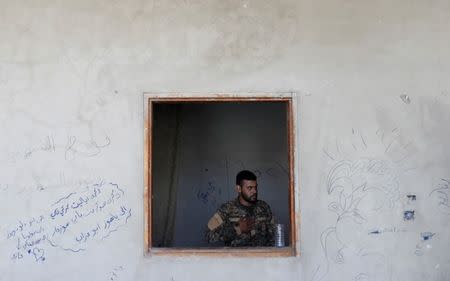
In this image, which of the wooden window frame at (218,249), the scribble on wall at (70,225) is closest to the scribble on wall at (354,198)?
the wooden window frame at (218,249)

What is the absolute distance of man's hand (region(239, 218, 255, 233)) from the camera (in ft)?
16.5

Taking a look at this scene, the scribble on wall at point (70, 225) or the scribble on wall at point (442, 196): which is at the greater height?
the scribble on wall at point (442, 196)

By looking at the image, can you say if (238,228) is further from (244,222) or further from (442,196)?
(442,196)

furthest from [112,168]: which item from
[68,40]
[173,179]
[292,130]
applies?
[173,179]

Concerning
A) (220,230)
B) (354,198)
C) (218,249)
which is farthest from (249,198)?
(354,198)

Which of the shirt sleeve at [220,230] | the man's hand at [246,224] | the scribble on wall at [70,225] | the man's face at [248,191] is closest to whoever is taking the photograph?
the scribble on wall at [70,225]

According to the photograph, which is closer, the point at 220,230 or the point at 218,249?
the point at 218,249

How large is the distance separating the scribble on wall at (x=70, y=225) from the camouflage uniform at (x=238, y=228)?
3.51ft

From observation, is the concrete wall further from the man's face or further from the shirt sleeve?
the man's face

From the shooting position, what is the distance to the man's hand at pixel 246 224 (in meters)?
5.03

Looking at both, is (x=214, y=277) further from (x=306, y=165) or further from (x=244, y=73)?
(x=244, y=73)

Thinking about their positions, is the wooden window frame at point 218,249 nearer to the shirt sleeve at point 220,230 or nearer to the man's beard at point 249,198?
the shirt sleeve at point 220,230

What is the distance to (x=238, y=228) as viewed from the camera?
5.02 metres

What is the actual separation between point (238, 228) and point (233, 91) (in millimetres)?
1368
